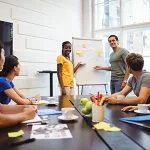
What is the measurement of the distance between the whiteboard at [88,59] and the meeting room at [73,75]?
0.06ft

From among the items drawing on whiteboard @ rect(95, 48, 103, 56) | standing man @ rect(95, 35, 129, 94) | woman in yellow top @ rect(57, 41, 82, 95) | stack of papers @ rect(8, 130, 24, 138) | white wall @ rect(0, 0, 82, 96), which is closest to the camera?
stack of papers @ rect(8, 130, 24, 138)

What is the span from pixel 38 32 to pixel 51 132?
142 inches

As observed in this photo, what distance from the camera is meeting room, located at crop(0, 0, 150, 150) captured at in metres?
1.07

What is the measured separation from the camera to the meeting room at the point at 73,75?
1.07 m

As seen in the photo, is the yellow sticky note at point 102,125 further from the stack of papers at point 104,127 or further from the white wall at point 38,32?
the white wall at point 38,32

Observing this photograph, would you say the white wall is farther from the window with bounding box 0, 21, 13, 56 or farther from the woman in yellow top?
the woman in yellow top

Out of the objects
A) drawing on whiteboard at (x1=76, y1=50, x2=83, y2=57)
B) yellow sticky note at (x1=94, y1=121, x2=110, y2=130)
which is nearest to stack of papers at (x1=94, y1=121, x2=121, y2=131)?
yellow sticky note at (x1=94, y1=121, x2=110, y2=130)

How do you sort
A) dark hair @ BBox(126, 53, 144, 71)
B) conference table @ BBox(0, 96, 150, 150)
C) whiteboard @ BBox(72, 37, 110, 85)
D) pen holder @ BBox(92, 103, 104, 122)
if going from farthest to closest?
whiteboard @ BBox(72, 37, 110, 85), dark hair @ BBox(126, 53, 144, 71), pen holder @ BBox(92, 103, 104, 122), conference table @ BBox(0, 96, 150, 150)

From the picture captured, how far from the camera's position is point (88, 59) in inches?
174

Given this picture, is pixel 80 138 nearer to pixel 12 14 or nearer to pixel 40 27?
pixel 12 14

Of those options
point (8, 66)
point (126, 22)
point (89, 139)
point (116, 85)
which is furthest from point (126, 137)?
point (126, 22)

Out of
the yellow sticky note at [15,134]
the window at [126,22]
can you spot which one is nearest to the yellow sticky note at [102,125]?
the yellow sticky note at [15,134]

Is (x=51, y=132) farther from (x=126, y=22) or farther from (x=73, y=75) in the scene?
(x=126, y=22)

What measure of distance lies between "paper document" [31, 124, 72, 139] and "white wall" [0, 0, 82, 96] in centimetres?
297
